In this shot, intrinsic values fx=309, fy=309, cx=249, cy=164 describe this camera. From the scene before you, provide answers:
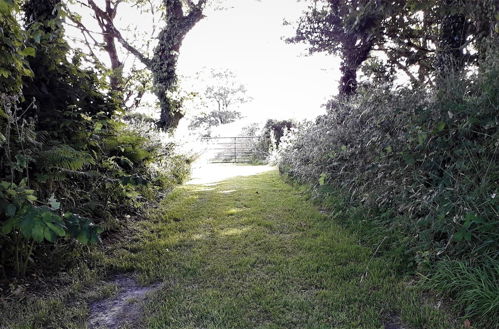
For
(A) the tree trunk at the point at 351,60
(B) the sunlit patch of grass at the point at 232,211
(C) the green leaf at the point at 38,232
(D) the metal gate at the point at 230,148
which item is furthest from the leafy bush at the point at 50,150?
(D) the metal gate at the point at 230,148

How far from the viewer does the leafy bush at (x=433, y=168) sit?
2186mm

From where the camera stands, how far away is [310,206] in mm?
4746

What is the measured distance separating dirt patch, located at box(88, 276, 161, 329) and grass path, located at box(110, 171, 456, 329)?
99 millimetres

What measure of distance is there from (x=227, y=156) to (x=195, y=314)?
1548cm

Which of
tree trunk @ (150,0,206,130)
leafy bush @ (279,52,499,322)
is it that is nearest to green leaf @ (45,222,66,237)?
leafy bush @ (279,52,499,322)

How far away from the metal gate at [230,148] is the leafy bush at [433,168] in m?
12.4

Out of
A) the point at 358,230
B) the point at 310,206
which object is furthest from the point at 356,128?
the point at 358,230

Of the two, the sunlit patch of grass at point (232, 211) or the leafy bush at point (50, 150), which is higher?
the leafy bush at point (50, 150)

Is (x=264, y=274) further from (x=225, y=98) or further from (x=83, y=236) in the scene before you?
(x=225, y=98)

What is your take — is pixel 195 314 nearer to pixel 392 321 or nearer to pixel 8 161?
pixel 392 321

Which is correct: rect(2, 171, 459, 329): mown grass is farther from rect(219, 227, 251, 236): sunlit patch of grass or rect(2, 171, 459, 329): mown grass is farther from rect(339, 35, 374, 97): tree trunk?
rect(339, 35, 374, 97): tree trunk

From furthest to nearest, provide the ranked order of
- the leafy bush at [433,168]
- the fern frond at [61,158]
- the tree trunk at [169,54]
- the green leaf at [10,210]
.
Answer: the tree trunk at [169,54] < the fern frond at [61,158] < the leafy bush at [433,168] < the green leaf at [10,210]

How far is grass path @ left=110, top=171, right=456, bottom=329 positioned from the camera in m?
2.04

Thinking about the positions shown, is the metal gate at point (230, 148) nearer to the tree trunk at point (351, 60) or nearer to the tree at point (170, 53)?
the tree at point (170, 53)
